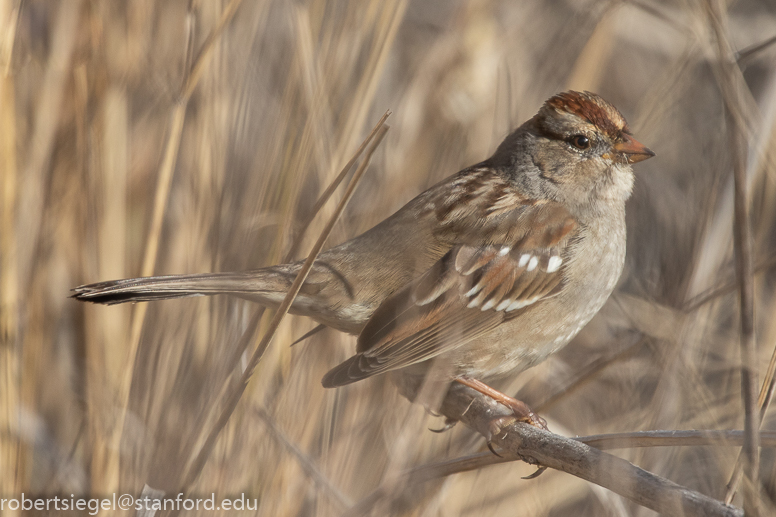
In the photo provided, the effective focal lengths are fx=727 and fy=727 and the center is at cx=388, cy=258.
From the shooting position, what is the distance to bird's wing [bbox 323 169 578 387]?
210 cm

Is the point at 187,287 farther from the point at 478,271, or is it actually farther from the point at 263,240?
the point at 478,271

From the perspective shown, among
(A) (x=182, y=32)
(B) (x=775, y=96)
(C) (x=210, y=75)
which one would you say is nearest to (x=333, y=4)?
(C) (x=210, y=75)

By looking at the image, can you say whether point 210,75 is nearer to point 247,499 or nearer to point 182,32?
point 182,32

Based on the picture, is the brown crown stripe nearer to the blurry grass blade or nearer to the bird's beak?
the bird's beak

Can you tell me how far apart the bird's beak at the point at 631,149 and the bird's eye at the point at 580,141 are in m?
0.08

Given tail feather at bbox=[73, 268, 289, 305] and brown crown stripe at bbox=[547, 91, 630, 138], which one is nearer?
tail feather at bbox=[73, 268, 289, 305]

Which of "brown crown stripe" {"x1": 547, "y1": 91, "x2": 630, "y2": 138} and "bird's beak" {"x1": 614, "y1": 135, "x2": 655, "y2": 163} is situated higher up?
"brown crown stripe" {"x1": 547, "y1": 91, "x2": 630, "y2": 138}

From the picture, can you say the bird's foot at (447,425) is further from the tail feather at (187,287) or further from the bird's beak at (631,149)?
the bird's beak at (631,149)

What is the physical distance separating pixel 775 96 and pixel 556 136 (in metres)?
0.62

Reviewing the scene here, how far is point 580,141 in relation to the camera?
2.21m

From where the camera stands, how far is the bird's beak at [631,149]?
6.98 ft

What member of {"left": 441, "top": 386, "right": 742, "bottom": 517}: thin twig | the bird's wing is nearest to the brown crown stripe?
the bird's wing

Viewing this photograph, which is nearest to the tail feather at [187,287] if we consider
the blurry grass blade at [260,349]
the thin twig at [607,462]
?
the blurry grass blade at [260,349]

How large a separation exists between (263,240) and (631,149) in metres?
1.12
